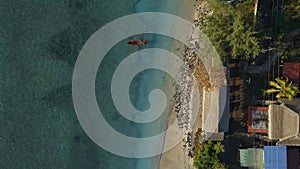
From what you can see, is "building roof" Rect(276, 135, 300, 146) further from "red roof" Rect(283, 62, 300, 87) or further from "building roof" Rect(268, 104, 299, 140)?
"red roof" Rect(283, 62, 300, 87)

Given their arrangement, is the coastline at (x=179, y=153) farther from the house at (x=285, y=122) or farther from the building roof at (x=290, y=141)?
the building roof at (x=290, y=141)

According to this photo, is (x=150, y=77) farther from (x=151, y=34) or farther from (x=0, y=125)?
(x=0, y=125)

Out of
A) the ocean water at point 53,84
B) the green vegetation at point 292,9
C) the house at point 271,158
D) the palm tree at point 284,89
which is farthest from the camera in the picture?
the ocean water at point 53,84

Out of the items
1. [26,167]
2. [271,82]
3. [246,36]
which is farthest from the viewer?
[26,167]

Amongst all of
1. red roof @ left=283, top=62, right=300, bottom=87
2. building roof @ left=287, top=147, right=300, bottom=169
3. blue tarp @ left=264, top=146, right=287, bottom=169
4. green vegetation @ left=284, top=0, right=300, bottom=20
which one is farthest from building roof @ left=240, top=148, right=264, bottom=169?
green vegetation @ left=284, top=0, right=300, bottom=20

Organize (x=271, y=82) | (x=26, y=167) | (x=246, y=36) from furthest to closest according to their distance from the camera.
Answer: (x=26, y=167)
(x=271, y=82)
(x=246, y=36)

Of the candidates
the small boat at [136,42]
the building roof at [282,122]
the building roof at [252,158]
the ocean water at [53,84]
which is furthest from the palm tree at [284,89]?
the small boat at [136,42]

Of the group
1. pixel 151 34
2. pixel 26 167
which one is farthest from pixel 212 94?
pixel 26 167
